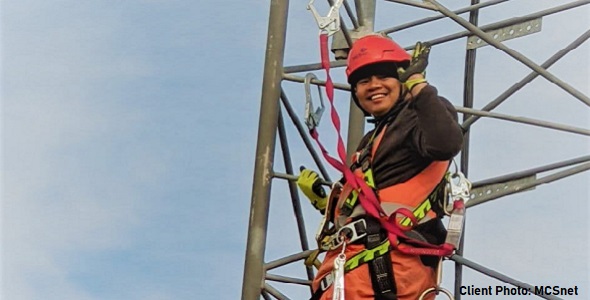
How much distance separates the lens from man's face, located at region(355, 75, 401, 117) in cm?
644

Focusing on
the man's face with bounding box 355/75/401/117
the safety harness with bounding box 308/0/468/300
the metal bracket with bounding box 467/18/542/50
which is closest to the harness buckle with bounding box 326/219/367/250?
the safety harness with bounding box 308/0/468/300

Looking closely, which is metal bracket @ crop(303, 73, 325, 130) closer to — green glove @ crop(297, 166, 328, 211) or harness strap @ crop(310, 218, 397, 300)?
green glove @ crop(297, 166, 328, 211)

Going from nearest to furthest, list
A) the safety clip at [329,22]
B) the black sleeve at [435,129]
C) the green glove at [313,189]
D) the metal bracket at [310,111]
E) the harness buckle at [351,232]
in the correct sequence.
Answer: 1. the black sleeve at [435,129]
2. the harness buckle at [351,232]
3. the safety clip at [329,22]
4. the green glove at [313,189]
5. the metal bracket at [310,111]

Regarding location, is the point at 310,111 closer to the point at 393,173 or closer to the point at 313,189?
the point at 313,189

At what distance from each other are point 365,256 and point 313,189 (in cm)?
98

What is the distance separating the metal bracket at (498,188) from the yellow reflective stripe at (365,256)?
1.17 metres

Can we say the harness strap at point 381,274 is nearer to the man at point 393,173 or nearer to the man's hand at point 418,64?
the man at point 393,173

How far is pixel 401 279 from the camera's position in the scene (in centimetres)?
612

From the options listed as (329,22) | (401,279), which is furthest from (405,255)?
(329,22)

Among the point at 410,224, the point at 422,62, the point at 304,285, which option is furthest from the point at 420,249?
the point at 304,285

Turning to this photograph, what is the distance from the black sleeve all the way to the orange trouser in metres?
0.51

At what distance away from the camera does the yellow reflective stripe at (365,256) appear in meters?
6.18

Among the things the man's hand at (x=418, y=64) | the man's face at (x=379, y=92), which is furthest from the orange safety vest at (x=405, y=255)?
the man's hand at (x=418, y=64)

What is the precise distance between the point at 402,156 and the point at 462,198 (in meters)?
0.35
